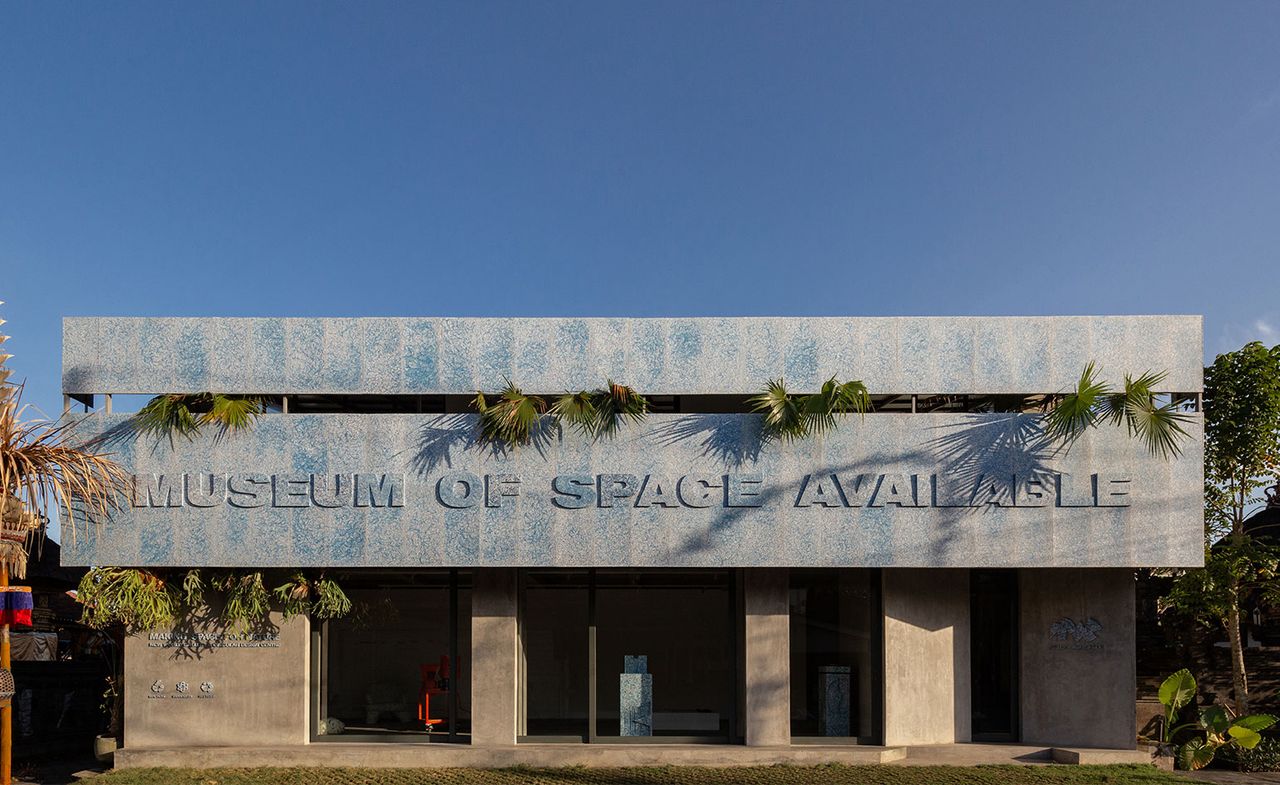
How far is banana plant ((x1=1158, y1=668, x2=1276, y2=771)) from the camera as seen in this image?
1339 cm

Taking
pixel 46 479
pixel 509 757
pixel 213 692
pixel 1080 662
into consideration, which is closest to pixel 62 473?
pixel 46 479

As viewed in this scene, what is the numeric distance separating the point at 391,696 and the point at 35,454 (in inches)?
248

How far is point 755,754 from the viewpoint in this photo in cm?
1277

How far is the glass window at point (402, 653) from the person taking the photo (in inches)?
530

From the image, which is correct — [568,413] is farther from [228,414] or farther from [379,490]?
[228,414]

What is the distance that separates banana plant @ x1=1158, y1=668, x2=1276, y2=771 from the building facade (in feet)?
4.55

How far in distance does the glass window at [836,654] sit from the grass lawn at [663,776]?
926 millimetres

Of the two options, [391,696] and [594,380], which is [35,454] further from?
[594,380]

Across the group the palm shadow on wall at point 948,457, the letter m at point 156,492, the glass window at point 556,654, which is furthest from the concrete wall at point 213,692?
the palm shadow on wall at point 948,457

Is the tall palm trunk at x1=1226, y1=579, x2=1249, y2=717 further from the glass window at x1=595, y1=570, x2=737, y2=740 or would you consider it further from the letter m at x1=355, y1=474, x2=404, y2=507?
the letter m at x1=355, y1=474, x2=404, y2=507

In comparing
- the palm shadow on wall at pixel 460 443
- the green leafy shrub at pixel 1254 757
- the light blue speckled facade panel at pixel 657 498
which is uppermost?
the palm shadow on wall at pixel 460 443

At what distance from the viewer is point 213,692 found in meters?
13.2

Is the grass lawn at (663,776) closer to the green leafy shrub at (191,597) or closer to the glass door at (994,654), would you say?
the glass door at (994,654)

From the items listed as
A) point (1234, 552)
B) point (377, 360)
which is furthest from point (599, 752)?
point (1234, 552)
